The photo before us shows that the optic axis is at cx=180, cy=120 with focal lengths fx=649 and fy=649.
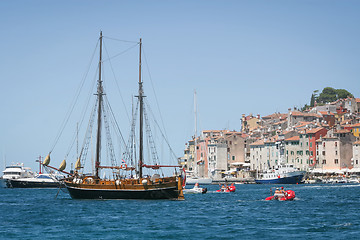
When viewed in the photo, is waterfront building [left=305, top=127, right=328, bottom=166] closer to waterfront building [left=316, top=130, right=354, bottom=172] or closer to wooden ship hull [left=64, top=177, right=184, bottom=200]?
waterfront building [left=316, top=130, right=354, bottom=172]

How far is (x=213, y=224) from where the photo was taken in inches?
2042

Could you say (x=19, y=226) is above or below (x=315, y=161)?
below

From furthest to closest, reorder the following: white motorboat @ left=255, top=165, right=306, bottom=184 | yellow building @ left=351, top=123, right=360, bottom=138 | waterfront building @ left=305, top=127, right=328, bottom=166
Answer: waterfront building @ left=305, top=127, right=328, bottom=166 → yellow building @ left=351, top=123, right=360, bottom=138 → white motorboat @ left=255, top=165, right=306, bottom=184

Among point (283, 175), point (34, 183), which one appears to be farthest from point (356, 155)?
point (34, 183)

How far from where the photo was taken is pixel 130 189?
77.1 m

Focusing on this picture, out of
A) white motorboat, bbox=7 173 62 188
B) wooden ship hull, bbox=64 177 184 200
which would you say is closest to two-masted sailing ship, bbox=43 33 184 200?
wooden ship hull, bbox=64 177 184 200

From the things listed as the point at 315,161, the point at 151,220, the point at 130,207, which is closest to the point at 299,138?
the point at 315,161

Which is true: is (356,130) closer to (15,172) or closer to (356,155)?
(356,155)

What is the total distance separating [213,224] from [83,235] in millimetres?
11383

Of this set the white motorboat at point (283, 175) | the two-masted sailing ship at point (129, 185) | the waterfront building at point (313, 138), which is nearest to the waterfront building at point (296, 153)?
the waterfront building at point (313, 138)

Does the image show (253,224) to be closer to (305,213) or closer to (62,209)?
(305,213)

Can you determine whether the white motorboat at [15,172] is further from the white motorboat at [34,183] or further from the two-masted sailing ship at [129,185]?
the two-masted sailing ship at [129,185]

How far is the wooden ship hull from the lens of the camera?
250ft

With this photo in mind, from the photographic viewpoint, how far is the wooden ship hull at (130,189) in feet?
250
